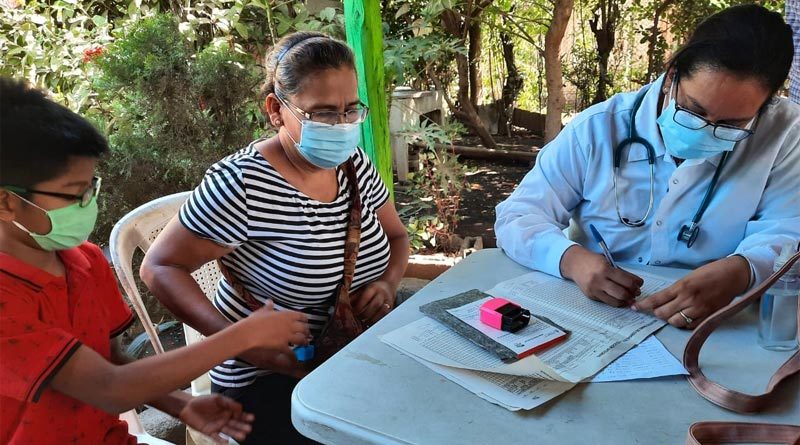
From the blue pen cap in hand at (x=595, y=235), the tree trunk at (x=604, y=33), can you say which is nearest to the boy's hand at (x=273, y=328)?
the blue pen cap in hand at (x=595, y=235)

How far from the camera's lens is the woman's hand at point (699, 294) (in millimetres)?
1393

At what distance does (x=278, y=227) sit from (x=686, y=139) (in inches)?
44.9

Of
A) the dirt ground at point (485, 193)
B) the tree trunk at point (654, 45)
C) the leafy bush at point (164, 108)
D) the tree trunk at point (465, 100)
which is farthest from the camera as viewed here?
the tree trunk at point (654, 45)

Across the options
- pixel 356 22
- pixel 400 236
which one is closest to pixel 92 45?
pixel 356 22

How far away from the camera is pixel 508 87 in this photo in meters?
7.11

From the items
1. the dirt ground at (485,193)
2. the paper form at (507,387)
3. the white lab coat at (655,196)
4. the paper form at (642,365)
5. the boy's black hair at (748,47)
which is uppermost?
the boy's black hair at (748,47)

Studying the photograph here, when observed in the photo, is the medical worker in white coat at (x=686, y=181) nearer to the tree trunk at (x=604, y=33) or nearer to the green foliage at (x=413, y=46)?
the green foliage at (x=413, y=46)

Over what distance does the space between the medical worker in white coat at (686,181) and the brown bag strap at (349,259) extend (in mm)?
433

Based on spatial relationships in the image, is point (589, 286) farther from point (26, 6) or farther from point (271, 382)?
point (26, 6)

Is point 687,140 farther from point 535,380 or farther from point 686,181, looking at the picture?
point 535,380

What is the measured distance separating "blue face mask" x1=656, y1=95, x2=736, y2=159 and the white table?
1.95 ft

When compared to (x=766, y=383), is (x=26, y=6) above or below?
above

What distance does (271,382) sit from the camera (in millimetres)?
1746

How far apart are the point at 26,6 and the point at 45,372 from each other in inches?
131
